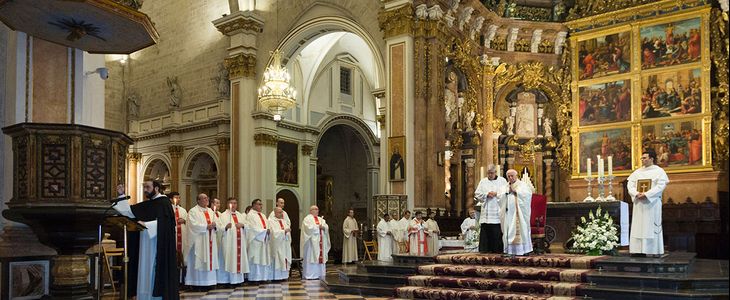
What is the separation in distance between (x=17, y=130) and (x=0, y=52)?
1.88m

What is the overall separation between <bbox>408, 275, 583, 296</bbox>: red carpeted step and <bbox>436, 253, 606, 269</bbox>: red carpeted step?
0.55 metres

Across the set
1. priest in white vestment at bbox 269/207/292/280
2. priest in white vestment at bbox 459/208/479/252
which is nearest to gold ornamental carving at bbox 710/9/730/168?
priest in white vestment at bbox 459/208/479/252

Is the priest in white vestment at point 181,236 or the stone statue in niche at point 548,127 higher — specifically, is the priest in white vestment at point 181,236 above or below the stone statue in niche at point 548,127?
below

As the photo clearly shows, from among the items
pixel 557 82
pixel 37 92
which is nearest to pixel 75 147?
pixel 37 92

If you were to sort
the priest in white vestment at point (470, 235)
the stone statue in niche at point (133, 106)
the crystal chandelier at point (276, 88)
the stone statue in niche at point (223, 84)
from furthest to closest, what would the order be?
1. the stone statue in niche at point (133, 106)
2. the stone statue in niche at point (223, 84)
3. the crystal chandelier at point (276, 88)
4. the priest in white vestment at point (470, 235)

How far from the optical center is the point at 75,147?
723 centimetres

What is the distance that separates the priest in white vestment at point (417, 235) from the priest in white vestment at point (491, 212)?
3.35 metres

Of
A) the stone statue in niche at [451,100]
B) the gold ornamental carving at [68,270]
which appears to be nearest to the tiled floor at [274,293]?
the gold ornamental carving at [68,270]

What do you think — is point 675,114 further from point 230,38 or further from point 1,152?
point 1,152

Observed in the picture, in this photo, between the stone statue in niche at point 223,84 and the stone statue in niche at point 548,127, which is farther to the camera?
the stone statue in niche at point 223,84

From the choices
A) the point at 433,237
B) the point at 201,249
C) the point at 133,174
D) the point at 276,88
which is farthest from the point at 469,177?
the point at 133,174

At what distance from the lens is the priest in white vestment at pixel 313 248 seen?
15312mm

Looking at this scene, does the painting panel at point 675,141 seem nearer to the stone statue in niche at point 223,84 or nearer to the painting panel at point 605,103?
the painting panel at point 605,103

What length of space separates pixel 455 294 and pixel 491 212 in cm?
211
